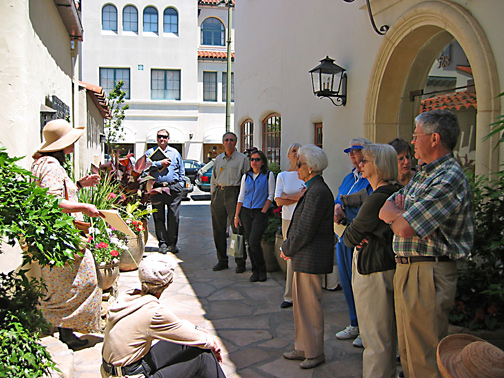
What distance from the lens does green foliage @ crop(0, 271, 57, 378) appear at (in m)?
2.29

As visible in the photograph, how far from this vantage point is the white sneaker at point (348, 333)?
Result: 4.91 metres

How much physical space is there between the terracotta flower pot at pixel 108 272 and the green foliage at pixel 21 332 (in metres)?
2.75

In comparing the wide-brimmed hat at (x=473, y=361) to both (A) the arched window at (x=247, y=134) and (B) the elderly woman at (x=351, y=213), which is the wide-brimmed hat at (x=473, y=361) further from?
(A) the arched window at (x=247, y=134)

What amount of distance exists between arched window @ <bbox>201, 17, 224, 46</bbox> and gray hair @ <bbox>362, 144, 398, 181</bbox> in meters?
32.3

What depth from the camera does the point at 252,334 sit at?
5.15 meters

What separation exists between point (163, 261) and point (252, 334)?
7.82 ft

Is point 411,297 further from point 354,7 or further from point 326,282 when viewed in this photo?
point 354,7

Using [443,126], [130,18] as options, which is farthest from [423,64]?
[130,18]

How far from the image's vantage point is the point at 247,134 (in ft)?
42.8

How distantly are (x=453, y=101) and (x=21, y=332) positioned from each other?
17.2 ft

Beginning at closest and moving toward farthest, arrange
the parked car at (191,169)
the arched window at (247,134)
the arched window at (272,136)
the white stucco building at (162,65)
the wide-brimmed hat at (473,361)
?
the wide-brimmed hat at (473,361), the arched window at (272,136), the arched window at (247,134), the parked car at (191,169), the white stucco building at (162,65)

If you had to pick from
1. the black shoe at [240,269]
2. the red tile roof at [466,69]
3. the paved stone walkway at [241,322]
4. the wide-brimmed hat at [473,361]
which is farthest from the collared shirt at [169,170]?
the wide-brimmed hat at [473,361]

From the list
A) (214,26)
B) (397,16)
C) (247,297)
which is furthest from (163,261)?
(214,26)

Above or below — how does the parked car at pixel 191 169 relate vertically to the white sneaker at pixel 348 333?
above
